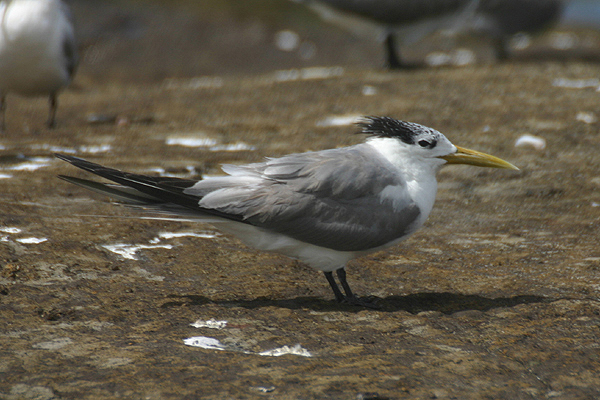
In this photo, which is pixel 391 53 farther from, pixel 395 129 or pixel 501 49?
pixel 395 129

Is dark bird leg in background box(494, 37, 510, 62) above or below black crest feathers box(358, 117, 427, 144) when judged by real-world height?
above

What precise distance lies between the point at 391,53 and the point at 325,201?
6105 millimetres

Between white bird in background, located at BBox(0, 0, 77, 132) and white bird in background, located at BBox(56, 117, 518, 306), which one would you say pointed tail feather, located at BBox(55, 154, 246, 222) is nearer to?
white bird in background, located at BBox(56, 117, 518, 306)

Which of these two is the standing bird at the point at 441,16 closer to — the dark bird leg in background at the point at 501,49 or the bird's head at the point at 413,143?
the dark bird leg in background at the point at 501,49

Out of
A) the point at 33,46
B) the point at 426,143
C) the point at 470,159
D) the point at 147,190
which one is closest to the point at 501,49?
the point at 33,46

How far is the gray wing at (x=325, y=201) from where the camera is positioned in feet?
10.2

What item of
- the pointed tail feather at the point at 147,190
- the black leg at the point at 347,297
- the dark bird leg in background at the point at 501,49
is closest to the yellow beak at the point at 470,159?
the black leg at the point at 347,297

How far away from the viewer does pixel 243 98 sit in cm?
772

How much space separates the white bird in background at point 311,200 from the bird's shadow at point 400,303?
0.33ft

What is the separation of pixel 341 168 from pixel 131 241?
1329mm

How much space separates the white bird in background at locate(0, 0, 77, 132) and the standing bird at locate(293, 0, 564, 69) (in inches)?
129

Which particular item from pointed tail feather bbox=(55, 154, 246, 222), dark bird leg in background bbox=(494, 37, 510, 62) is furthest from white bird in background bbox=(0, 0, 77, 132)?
dark bird leg in background bbox=(494, 37, 510, 62)

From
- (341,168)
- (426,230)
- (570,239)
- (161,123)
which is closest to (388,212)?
(341,168)

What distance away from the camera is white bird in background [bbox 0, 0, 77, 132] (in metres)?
6.29
